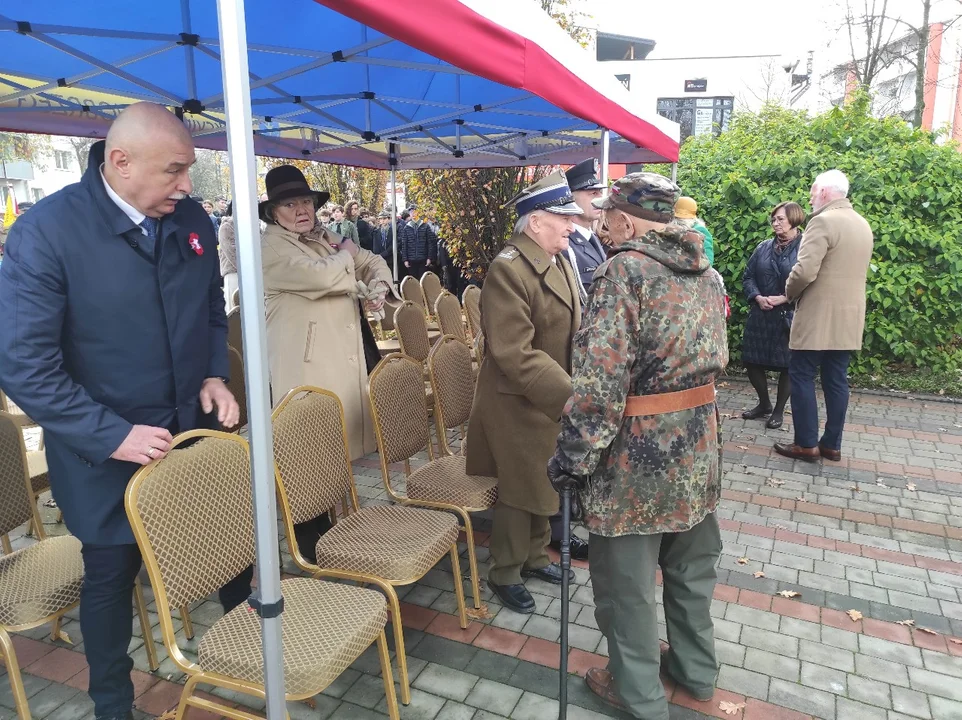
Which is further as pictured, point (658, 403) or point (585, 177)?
point (585, 177)

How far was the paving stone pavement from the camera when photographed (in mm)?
2381

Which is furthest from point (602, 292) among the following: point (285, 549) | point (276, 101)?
point (276, 101)

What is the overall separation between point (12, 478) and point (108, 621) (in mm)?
725

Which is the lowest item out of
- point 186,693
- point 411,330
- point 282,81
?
point 186,693

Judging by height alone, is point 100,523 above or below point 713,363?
below

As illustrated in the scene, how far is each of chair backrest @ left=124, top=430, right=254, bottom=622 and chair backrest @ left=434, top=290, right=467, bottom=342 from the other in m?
3.47

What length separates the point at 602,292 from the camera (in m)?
2.05

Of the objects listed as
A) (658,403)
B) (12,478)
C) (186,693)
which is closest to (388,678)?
(186,693)

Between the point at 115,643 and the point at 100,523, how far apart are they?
0.41 metres

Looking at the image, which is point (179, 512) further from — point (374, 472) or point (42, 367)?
point (374, 472)

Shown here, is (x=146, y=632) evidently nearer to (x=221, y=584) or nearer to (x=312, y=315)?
(x=221, y=584)

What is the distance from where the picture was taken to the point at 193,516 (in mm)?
2027

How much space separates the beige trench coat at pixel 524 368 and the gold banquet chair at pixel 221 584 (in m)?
0.87

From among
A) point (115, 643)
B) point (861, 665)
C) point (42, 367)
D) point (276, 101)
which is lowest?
point (861, 665)
